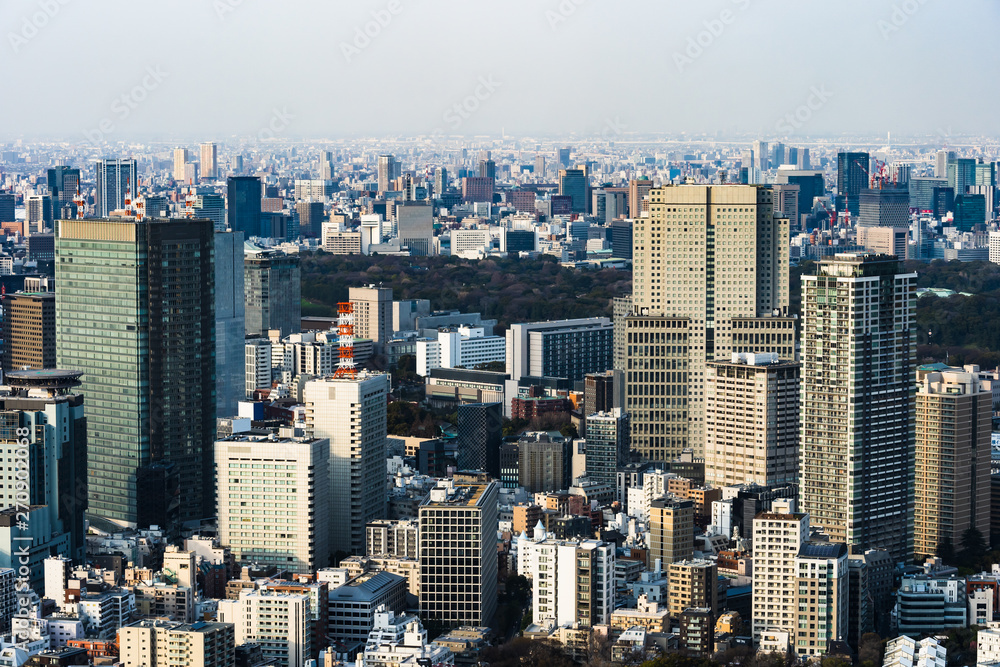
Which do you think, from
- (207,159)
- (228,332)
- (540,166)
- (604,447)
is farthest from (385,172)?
(604,447)

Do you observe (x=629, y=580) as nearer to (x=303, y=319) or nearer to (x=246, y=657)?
(x=246, y=657)

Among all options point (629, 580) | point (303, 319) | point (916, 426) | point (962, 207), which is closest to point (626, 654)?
point (629, 580)

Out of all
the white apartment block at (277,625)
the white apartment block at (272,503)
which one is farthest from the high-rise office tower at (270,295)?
the white apartment block at (277,625)

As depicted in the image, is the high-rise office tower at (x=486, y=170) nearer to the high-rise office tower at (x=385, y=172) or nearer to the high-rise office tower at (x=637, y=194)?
the high-rise office tower at (x=385, y=172)

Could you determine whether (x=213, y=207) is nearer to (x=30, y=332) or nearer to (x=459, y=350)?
(x=459, y=350)

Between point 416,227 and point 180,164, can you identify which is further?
point 180,164

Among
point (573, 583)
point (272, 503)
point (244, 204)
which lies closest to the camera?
point (573, 583)
